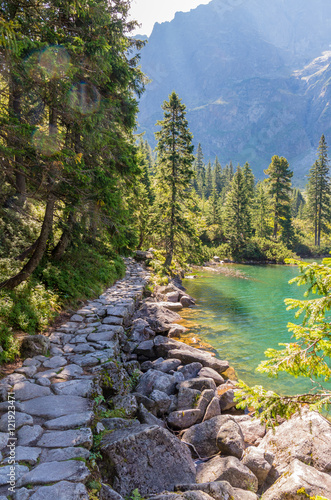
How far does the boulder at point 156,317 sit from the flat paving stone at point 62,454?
7547mm

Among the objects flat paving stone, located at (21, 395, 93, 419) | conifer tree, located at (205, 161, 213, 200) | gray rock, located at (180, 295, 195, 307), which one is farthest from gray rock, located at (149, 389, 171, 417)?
conifer tree, located at (205, 161, 213, 200)

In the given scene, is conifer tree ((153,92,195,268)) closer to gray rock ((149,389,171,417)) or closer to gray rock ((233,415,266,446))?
gray rock ((149,389,171,417))

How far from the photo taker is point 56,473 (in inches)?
108

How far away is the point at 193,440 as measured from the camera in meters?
5.23

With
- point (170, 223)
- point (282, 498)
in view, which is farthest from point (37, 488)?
point (170, 223)

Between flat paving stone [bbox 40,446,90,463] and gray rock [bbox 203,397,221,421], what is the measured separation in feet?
11.4

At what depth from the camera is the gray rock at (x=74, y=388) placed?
4258 millimetres

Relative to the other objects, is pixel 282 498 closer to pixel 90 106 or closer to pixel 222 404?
pixel 222 404

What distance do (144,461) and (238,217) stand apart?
42519mm

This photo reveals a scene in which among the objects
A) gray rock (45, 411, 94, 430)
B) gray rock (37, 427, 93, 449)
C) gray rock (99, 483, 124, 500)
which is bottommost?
gray rock (99, 483, 124, 500)

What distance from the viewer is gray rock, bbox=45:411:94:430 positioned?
11.3 ft

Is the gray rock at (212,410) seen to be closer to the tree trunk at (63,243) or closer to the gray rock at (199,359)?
the gray rock at (199,359)

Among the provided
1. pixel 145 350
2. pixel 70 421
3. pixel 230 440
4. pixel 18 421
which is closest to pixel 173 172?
pixel 145 350

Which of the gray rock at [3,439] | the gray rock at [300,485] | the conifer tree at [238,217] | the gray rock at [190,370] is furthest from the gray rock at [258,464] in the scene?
the conifer tree at [238,217]
